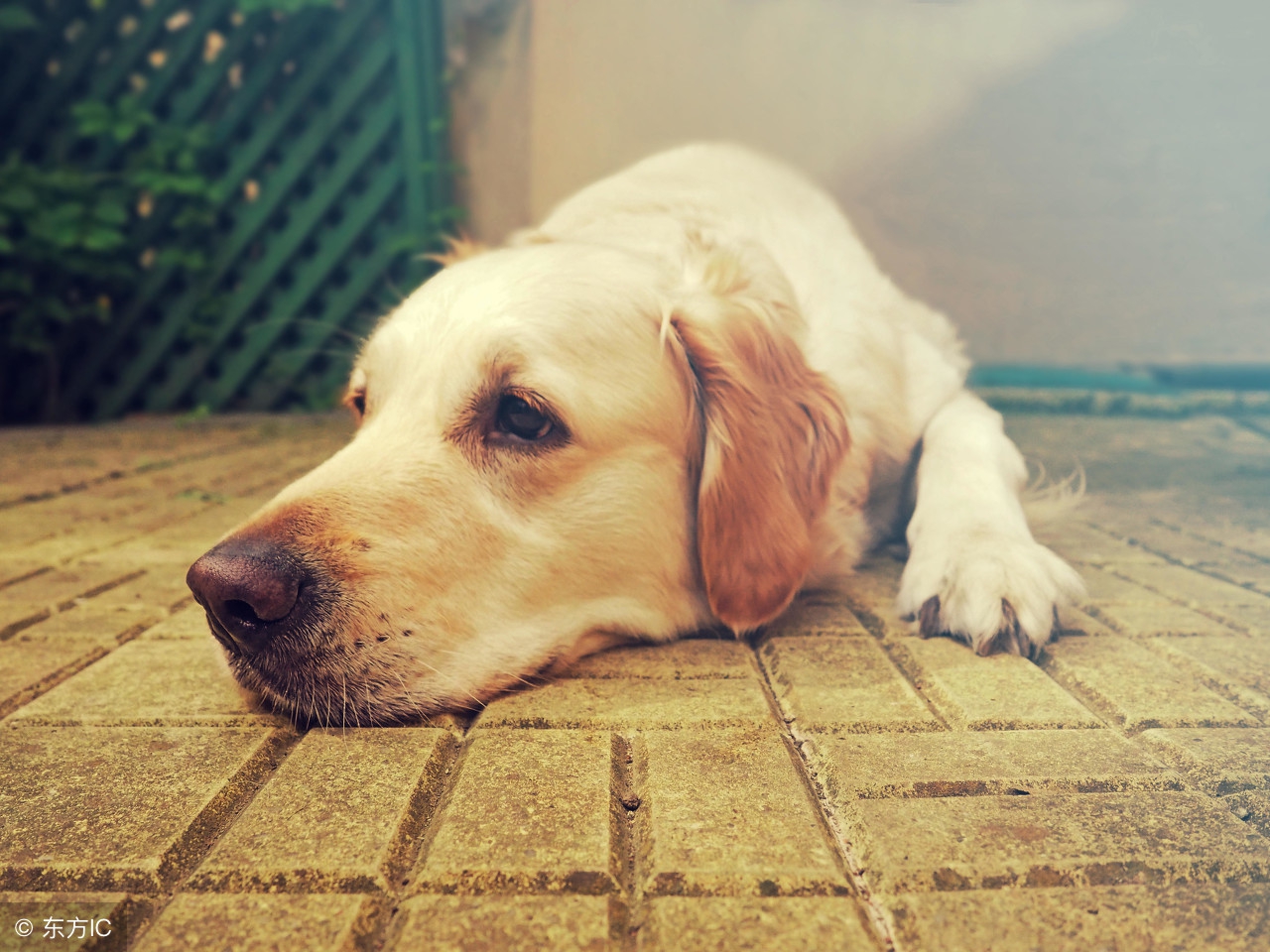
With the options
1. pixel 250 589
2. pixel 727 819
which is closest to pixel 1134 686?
pixel 727 819

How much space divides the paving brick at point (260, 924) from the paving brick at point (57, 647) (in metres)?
0.75

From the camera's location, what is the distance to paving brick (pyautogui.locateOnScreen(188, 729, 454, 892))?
1.01 metres

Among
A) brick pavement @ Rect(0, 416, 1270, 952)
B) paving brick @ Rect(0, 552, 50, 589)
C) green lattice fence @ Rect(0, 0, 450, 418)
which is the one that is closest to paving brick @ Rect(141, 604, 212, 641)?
brick pavement @ Rect(0, 416, 1270, 952)

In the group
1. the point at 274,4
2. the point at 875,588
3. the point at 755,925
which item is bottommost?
the point at 875,588

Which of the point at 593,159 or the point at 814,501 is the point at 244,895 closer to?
the point at 814,501

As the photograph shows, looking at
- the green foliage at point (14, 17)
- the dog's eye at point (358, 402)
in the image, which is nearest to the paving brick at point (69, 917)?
the dog's eye at point (358, 402)

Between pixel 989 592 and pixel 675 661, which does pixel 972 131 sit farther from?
pixel 675 661

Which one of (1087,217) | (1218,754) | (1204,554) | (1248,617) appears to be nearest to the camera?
(1218,754)

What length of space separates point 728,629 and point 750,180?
1.67m

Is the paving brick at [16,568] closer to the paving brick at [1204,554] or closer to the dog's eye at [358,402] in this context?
the dog's eye at [358,402]

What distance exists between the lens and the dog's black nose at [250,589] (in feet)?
4.38

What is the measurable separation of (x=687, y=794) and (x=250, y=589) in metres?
0.69

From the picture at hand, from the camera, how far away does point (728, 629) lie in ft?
A: 6.28

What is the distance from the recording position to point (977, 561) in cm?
183
